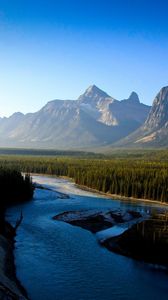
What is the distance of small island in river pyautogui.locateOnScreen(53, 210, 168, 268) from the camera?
70938mm

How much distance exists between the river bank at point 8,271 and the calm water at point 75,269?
110 cm

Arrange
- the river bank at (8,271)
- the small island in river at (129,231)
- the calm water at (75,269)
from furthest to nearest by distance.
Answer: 1. the small island in river at (129,231)
2. the calm water at (75,269)
3. the river bank at (8,271)

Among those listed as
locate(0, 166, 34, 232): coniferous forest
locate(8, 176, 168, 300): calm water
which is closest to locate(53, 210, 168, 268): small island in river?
locate(8, 176, 168, 300): calm water

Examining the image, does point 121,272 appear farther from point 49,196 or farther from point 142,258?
point 49,196

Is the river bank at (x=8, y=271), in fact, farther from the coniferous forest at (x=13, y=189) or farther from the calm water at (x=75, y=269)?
the coniferous forest at (x=13, y=189)

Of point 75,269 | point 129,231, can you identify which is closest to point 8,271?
point 75,269

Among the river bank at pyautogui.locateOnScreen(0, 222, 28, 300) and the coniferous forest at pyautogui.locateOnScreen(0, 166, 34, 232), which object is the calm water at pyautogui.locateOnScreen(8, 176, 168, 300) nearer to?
the river bank at pyautogui.locateOnScreen(0, 222, 28, 300)

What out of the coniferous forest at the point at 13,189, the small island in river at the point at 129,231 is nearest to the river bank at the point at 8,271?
the small island in river at the point at 129,231

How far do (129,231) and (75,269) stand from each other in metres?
18.9

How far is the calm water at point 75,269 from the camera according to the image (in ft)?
183

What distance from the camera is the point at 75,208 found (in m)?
121

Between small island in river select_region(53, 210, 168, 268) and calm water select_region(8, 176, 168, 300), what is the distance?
248cm

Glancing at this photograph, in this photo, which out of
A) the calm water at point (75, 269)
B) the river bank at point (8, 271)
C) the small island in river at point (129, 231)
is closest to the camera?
the river bank at point (8, 271)

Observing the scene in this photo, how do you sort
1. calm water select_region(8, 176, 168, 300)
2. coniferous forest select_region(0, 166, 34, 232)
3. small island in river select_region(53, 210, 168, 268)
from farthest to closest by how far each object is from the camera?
coniferous forest select_region(0, 166, 34, 232)
small island in river select_region(53, 210, 168, 268)
calm water select_region(8, 176, 168, 300)
